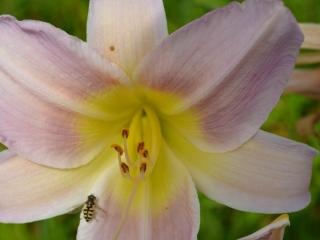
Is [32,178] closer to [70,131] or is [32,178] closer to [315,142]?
[70,131]

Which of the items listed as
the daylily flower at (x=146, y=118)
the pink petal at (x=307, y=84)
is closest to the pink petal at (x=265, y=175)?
the daylily flower at (x=146, y=118)

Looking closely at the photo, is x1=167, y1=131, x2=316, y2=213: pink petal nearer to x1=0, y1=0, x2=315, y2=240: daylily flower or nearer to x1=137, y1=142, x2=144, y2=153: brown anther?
x1=0, y1=0, x2=315, y2=240: daylily flower

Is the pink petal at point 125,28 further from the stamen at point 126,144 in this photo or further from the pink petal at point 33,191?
the pink petal at point 33,191

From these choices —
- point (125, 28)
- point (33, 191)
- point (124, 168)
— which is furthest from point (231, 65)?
point (33, 191)

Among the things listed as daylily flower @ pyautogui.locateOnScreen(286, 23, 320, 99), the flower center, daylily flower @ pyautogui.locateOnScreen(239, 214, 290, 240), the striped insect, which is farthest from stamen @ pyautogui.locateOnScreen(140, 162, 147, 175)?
daylily flower @ pyautogui.locateOnScreen(286, 23, 320, 99)

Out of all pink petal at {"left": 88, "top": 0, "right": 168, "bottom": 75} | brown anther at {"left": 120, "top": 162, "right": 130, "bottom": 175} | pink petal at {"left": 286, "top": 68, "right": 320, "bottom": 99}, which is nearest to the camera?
pink petal at {"left": 88, "top": 0, "right": 168, "bottom": 75}

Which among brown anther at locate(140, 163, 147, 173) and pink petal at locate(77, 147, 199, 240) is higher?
brown anther at locate(140, 163, 147, 173)
